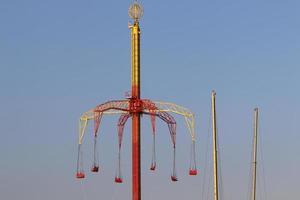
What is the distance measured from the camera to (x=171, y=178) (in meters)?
139

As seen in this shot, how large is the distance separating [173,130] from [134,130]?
5.86 m

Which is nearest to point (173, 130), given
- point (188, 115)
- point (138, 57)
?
point (188, 115)

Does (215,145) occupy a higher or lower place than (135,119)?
lower

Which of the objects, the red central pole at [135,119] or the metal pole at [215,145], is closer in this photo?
the metal pole at [215,145]

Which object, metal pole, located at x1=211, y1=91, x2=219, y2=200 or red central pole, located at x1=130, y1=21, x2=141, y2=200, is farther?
red central pole, located at x1=130, y1=21, x2=141, y2=200

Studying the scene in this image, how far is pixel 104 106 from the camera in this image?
461ft

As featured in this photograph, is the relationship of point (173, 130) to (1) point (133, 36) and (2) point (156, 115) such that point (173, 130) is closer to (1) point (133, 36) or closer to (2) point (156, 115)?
(2) point (156, 115)

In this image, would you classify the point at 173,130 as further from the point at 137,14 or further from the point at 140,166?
the point at 137,14

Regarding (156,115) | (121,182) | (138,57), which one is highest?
(138,57)

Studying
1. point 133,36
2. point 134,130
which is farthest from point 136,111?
point 133,36

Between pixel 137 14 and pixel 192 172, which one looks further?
pixel 137 14

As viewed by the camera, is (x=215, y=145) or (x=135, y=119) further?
(x=135, y=119)

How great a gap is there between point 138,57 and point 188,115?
11.7 metres

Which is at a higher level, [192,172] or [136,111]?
[136,111]
